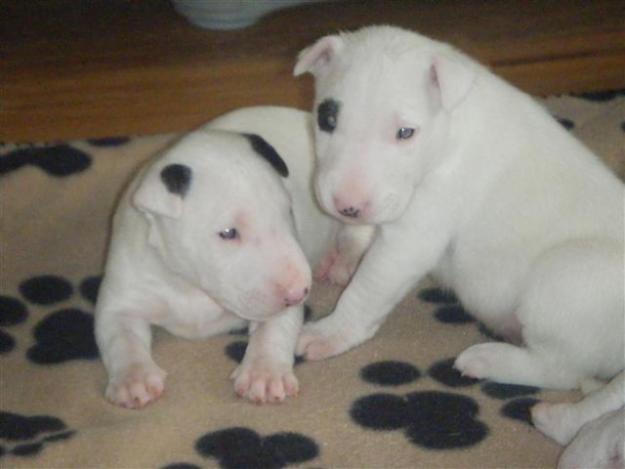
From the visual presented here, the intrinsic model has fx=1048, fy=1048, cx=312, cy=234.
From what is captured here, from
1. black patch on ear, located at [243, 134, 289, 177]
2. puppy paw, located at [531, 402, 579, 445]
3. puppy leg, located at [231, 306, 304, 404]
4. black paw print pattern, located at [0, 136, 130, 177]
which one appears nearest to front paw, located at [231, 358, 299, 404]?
puppy leg, located at [231, 306, 304, 404]

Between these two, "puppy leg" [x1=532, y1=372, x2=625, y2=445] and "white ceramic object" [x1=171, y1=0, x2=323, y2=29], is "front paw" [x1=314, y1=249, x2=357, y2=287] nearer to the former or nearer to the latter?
"puppy leg" [x1=532, y1=372, x2=625, y2=445]

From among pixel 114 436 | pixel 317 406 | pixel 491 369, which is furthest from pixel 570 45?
pixel 114 436

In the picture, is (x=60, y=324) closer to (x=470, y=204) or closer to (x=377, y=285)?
(x=377, y=285)

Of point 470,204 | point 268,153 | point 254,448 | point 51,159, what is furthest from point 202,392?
point 51,159

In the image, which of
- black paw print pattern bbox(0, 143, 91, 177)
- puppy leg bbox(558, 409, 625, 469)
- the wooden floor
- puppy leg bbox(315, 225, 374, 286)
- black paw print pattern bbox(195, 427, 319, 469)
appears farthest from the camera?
the wooden floor

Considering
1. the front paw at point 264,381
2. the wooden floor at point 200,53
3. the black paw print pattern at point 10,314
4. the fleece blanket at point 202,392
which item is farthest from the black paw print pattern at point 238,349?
the wooden floor at point 200,53
